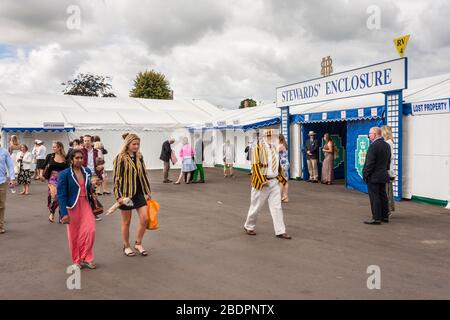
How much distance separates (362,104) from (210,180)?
6.46m

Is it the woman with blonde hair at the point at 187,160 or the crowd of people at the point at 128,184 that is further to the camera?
the woman with blonde hair at the point at 187,160

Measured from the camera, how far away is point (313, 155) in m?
15.8

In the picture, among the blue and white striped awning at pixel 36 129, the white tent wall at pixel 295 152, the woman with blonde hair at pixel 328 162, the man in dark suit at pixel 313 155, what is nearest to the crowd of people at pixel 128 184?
the woman with blonde hair at pixel 328 162

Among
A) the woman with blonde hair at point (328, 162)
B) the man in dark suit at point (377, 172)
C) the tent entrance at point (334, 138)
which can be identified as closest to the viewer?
the man in dark suit at point (377, 172)

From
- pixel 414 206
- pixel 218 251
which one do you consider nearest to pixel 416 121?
pixel 414 206

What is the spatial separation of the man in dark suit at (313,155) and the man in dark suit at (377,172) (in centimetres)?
736

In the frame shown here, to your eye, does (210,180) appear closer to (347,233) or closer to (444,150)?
(444,150)

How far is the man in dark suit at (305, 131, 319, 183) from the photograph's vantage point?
1571cm

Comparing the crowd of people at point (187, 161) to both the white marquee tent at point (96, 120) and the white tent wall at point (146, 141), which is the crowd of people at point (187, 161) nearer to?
the white tent wall at point (146, 141)

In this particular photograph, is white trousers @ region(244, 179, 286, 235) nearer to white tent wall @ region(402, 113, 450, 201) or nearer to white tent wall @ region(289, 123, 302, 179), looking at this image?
white tent wall @ region(402, 113, 450, 201)

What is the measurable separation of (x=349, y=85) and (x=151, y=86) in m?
45.1

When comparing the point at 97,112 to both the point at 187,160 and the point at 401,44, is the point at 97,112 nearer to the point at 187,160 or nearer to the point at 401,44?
the point at 187,160

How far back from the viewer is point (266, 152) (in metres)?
7.15

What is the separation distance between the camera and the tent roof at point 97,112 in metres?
22.0
